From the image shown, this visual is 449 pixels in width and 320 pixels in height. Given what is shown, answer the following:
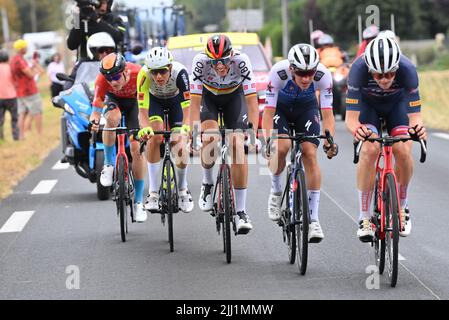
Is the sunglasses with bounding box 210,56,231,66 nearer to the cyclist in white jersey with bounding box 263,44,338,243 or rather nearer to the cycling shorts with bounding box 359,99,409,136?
the cyclist in white jersey with bounding box 263,44,338,243

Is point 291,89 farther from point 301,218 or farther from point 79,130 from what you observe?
point 79,130

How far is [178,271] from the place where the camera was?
9047 millimetres

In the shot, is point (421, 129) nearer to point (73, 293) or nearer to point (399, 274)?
point (399, 274)

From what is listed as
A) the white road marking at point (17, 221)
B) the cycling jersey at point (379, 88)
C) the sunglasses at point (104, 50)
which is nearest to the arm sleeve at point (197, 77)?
the cycling jersey at point (379, 88)

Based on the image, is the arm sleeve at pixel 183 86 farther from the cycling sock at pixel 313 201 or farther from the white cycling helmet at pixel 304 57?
the white cycling helmet at pixel 304 57

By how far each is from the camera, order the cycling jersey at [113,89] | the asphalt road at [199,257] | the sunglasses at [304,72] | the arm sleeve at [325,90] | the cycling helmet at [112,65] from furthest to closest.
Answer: the cycling jersey at [113,89]
the cycling helmet at [112,65]
the arm sleeve at [325,90]
the sunglasses at [304,72]
the asphalt road at [199,257]

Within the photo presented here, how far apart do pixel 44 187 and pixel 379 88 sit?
7444 mm

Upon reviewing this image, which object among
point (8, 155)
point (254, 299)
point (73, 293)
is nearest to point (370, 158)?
point (254, 299)

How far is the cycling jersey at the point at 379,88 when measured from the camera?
8.63 metres

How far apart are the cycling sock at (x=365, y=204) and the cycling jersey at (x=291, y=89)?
0.86 meters

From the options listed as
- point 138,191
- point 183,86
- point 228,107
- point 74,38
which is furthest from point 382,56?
point 74,38

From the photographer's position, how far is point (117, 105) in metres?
11.5

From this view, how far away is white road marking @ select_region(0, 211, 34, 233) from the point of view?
38.3 ft

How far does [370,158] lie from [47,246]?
3.27 meters
